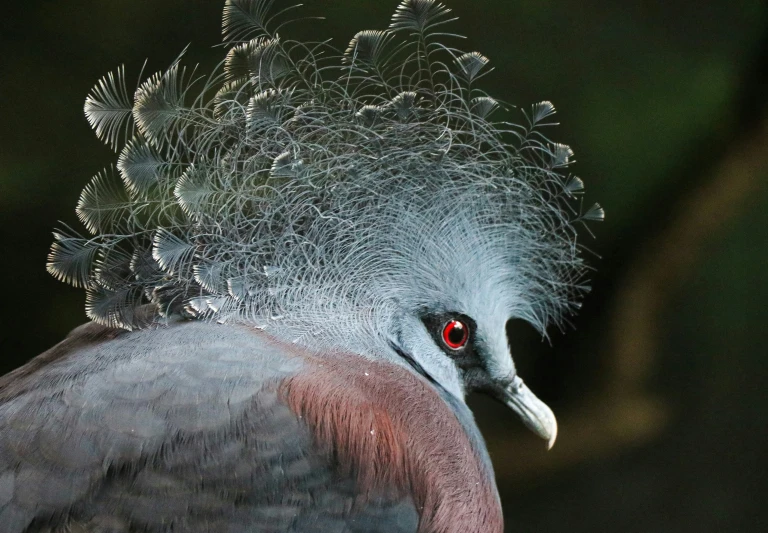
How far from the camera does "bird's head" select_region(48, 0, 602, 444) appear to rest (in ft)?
3.79

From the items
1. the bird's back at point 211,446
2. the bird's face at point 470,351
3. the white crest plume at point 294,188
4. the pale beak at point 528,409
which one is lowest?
the pale beak at point 528,409

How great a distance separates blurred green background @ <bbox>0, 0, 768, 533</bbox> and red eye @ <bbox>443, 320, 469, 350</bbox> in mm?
620

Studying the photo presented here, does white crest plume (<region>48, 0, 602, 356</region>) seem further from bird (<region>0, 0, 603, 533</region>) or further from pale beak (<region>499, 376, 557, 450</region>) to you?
pale beak (<region>499, 376, 557, 450</region>)

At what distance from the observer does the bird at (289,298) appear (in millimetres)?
976

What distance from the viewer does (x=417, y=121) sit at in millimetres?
1251

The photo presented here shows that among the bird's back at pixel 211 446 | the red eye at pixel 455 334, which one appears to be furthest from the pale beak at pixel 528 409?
the bird's back at pixel 211 446

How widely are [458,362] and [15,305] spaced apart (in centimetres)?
120

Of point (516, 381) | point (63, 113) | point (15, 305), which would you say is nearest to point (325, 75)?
point (516, 381)

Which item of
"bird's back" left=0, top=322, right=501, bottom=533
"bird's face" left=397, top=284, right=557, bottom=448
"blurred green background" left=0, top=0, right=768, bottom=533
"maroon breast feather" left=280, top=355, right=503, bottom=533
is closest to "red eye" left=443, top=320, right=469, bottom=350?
"bird's face" left=397, top=284, right=557, bottom=448

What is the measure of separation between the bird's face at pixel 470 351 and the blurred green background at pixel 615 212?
60 centimetres

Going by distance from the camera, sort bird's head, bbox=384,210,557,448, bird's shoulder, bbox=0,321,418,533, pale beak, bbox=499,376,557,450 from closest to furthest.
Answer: bird's shoulder, bbox=0,321,418,533, bird's head, bbox=384,210,557,448, pale beak, bbox=499,376,557,450

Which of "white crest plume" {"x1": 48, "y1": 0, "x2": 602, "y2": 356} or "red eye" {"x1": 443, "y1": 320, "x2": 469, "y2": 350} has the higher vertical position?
"white crest plume" {"x1": 48, "y1": 0, "x2": 602, "y2": 356}

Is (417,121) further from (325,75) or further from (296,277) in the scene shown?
(296,277)

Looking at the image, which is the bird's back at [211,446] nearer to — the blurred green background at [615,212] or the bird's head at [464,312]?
the bird's head at [464,312]
